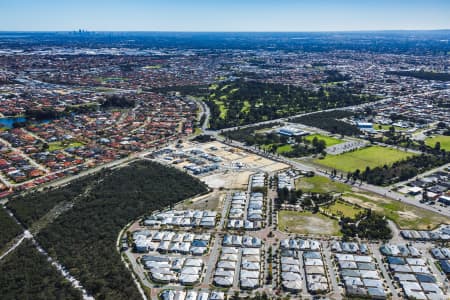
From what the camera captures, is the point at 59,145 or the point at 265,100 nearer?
the point at 59,145

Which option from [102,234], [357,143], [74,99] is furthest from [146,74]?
[102,234]

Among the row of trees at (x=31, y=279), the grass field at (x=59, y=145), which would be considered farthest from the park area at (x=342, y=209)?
the grass field at (x=59, y=145)

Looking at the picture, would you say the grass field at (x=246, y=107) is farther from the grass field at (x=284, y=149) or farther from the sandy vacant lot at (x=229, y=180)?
the sandy vacant lot at (x=229, y=180)

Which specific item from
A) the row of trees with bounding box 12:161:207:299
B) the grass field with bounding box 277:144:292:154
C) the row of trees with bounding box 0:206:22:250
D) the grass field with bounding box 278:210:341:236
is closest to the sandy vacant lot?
the row of trees with bounding box 12:161:207:299

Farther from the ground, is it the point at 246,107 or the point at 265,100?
the point at 265,100

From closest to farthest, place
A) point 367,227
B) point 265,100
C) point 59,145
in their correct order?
point 367,227 → point 59,145 → point 265,100

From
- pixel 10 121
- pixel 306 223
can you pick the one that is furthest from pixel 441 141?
pixel 10 121

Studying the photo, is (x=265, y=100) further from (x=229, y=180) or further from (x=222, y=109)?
(x=229, y=180)
